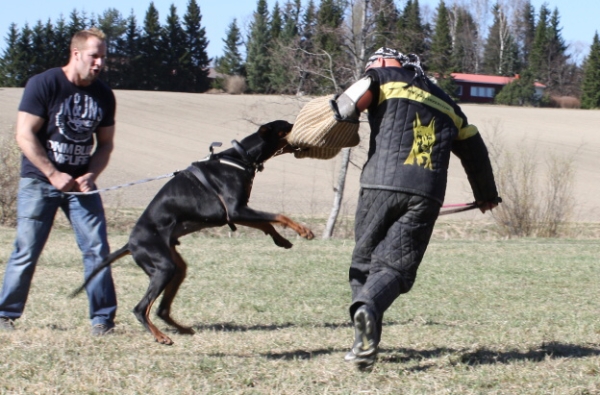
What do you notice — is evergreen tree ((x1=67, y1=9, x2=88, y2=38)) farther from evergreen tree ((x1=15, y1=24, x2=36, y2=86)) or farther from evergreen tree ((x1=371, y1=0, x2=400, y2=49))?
evergreen tree ((x1=371, y1=0, x2=400, y2=49))

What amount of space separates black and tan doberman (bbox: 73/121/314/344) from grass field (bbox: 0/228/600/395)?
45cm

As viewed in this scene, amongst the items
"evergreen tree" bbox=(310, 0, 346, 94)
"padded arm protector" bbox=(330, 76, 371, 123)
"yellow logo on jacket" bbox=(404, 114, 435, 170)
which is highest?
"evergreen tree" bbox=(310, 0, 346, 94)

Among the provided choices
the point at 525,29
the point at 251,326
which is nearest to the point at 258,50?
the point at 525,29

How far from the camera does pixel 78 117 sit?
197 inches

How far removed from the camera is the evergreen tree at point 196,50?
64.9 metres

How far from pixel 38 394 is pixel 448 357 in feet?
7.49

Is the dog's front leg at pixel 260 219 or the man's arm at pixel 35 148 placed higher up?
the man's arm at pixel 35 148

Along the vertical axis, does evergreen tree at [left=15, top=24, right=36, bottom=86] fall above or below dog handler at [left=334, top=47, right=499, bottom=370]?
above

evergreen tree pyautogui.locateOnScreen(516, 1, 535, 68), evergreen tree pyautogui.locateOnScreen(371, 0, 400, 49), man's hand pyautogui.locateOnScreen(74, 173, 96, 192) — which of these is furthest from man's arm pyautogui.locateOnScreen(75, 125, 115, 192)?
evergreen tree pyautogui.locateOnScreen(516, 1, 535, 68)

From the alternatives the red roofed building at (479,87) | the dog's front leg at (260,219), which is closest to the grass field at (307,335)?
the dog's front leg at (260,219)

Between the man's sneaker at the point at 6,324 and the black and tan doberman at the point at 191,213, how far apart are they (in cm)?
60

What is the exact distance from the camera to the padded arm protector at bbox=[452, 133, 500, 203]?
177 inches

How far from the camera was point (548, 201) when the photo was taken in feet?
49.7

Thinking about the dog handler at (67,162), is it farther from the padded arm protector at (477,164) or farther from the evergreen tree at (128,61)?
the evergreen tree at (128,61)
